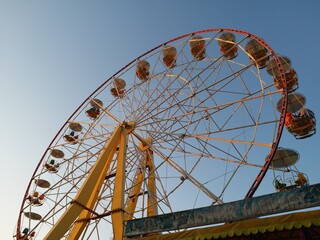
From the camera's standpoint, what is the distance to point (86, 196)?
11.0 meters

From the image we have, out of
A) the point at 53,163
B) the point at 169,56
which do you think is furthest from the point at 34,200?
the point at 169,56

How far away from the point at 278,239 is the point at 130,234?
12.4 feet

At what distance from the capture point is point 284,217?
6184 millimetres

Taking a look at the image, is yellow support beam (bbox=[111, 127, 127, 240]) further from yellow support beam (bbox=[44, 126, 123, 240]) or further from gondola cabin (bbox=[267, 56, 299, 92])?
gondola cabin (bbox=[267, 56, 299, 92])

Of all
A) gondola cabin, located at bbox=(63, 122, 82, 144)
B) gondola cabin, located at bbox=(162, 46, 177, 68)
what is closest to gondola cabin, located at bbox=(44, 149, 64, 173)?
gondola cabin, located at bbox=(63, 122, 82, 144)

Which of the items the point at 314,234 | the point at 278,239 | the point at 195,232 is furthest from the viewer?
the point at 195,232

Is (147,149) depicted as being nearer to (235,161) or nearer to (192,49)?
(235,161)

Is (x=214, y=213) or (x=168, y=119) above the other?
(x=168, y=119)

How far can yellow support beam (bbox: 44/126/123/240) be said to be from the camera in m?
10.1

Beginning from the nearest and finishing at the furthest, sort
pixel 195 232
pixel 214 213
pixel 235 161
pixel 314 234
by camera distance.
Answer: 1. pixel 314 234
2. pixel 195 232
3. pixel 214 213
4. pixel 235 161

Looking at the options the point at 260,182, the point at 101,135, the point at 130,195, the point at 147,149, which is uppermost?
the point at 101,135

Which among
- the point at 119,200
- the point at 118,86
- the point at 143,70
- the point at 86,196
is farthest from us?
the point at 118,86

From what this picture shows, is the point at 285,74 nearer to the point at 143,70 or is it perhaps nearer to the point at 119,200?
the point at 143,70

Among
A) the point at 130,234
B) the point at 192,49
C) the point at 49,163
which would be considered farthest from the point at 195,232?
the point at 49,163
